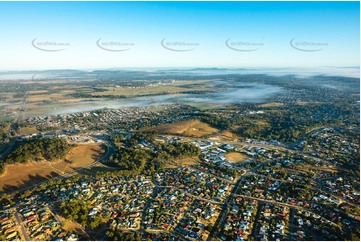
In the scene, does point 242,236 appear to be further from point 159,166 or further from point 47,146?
point 47,146

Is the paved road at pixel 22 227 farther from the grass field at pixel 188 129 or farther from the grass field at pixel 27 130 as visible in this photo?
the grass field at pixel 27 130

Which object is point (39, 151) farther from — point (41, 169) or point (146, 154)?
point (146, 154)

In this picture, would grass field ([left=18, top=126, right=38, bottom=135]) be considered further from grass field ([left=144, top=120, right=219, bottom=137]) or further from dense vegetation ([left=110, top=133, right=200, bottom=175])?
grass field ([left=144, top=120, right=219, bottom=137])

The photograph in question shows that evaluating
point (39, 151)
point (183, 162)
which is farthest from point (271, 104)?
point (39, 151)

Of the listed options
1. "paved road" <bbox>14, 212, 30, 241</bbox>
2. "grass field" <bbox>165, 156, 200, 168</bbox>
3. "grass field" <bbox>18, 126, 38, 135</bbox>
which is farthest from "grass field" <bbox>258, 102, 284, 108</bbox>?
"paved road" <bbox>14, 212, 30, 241</bbox>

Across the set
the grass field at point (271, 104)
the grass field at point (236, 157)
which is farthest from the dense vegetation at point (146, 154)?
the grass field at point (271, 104)

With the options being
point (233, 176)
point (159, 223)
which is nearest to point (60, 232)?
point (159, 223)
